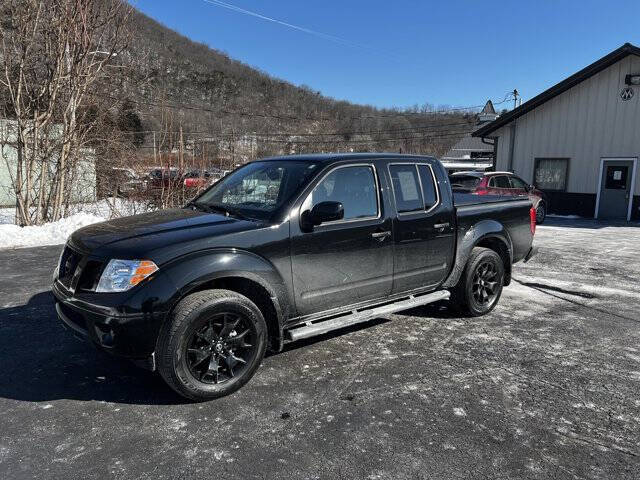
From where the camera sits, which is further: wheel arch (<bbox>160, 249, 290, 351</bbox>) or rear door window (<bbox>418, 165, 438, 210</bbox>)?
rear door window (<bbox>418, 165, 438, 210</bbox>)

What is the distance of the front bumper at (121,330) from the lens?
3141 mm

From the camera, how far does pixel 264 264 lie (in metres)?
3.66

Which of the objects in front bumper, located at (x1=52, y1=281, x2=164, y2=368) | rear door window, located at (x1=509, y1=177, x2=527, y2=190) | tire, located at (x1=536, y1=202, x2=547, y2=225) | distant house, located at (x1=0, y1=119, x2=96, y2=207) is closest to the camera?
front bumper, located at (x1=52, y1=281, x2=164, y2=368)

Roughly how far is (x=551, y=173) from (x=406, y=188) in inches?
621

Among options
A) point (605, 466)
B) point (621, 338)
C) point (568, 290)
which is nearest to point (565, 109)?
point (568, 290)

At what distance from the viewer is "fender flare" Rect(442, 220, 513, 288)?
517 centimetres

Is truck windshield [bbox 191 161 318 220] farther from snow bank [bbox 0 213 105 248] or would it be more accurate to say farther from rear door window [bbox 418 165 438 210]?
snow bank [bbox 0 213 105 248]

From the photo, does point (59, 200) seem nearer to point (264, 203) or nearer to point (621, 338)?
point (264, 203)

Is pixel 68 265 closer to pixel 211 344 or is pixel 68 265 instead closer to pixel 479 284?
pixel 211 344

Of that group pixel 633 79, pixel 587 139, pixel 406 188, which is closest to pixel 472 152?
pixel 587 139

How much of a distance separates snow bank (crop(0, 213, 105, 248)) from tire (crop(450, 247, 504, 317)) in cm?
853

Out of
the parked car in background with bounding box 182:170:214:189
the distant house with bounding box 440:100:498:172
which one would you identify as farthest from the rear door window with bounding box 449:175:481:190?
the distant house with bounding box 440:100:498:172

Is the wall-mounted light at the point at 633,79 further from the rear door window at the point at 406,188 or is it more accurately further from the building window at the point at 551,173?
the rear door window at the point at 406,188

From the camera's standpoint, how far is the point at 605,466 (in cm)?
273
